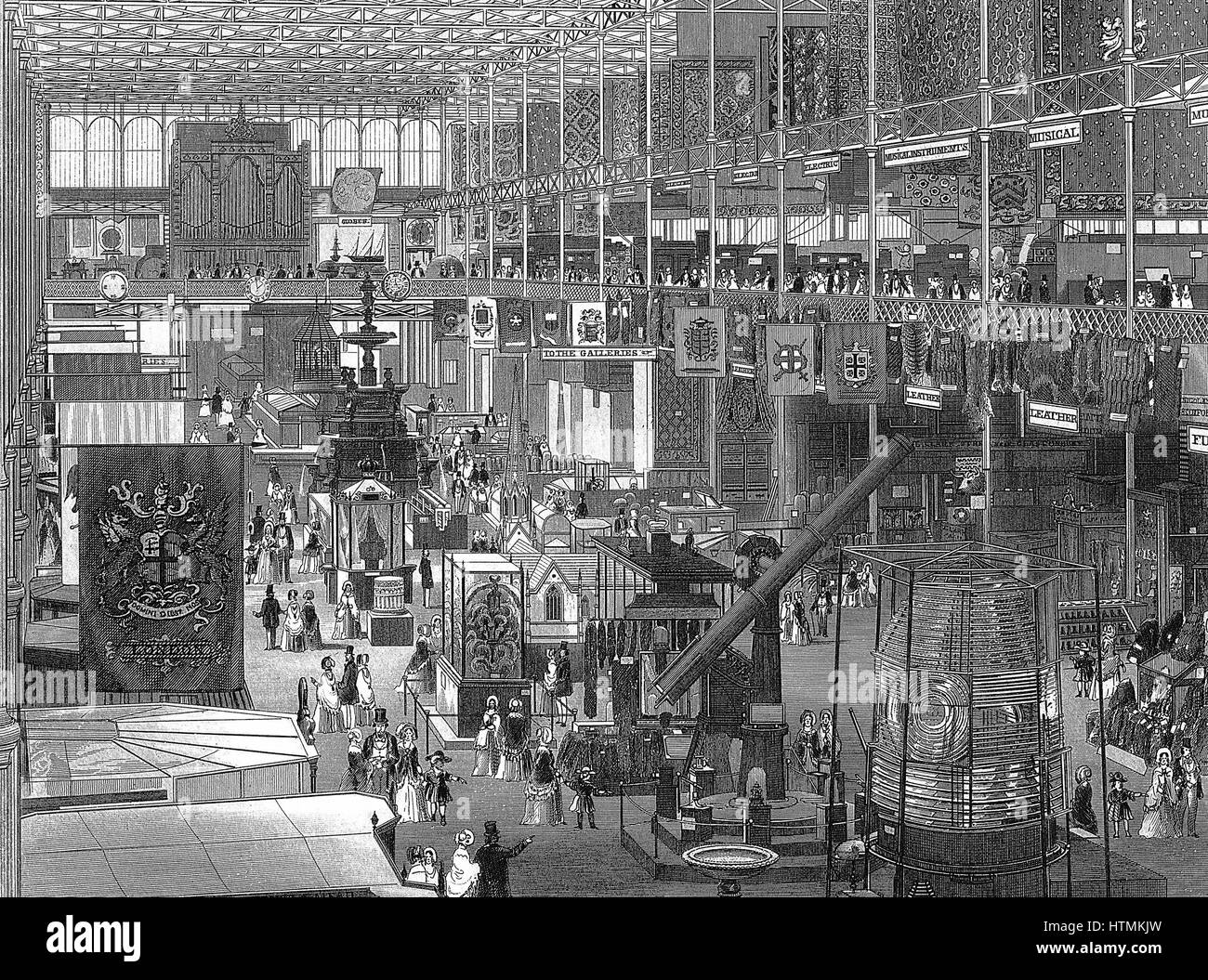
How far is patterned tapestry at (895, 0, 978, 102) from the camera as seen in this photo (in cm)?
2855

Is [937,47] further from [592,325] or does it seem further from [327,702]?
[327,702]

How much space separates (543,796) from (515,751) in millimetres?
1365

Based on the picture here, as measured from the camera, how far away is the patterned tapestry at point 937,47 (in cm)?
2855

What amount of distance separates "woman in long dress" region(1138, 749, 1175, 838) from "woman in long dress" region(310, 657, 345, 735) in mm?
9943

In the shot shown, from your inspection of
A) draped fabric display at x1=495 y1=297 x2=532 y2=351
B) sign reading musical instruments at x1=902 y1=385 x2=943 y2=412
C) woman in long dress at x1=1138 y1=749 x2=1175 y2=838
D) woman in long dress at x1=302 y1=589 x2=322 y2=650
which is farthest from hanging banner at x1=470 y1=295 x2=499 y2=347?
woman in long dress at x1=1138 y1=749 x2=1175 y2=838

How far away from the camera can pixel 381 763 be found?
21.4 m

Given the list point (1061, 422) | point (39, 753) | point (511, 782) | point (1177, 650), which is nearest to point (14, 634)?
point (39, 753)

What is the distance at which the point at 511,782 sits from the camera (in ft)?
72.1

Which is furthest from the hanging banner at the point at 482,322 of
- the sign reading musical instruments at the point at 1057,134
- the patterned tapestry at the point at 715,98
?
the sign reading musical instruments at the point at 1057,134

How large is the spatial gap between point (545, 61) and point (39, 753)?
101 feet

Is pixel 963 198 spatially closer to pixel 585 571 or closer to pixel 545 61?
pixel 545 61

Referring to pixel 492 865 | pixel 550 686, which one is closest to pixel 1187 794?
pixel 492 865

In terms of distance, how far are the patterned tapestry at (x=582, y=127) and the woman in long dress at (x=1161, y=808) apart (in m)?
27.5

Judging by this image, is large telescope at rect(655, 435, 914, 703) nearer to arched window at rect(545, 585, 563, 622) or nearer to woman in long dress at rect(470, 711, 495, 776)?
woman in long dress at rect(470, 711, 495, 776)
